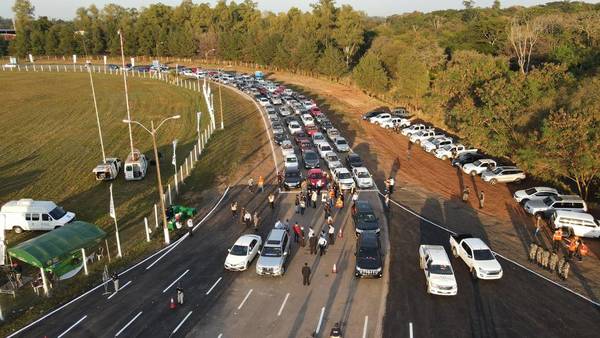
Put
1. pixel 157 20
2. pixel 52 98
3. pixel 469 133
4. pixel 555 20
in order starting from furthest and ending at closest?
pixel 157 20 → pixel 555 20 → pixel 52 98 → pixel 469 133

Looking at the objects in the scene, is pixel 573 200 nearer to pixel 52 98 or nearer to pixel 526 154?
pixel 526 154

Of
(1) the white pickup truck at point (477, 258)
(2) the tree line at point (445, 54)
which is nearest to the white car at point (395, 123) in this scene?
(2) the tree line at point (445, 54)

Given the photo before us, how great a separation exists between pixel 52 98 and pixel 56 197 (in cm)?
5082

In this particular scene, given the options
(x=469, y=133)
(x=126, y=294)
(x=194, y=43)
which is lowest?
(x=126, y=294)

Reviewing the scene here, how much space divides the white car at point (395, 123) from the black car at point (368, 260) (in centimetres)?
4067

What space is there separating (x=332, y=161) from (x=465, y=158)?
14.6 m

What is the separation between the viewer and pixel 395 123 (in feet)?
210

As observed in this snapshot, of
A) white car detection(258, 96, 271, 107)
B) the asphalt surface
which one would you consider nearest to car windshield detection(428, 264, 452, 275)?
the asphalt surface

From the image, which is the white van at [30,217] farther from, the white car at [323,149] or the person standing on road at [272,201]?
the white car at [323,149]

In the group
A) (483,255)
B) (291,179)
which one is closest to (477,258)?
(483,255)

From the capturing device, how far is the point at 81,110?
7038 cm

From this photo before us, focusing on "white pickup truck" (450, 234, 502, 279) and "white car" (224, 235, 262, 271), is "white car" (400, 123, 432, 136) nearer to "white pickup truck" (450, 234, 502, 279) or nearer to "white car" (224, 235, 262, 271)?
"white pickup truck" (450, 234, 502, 279)

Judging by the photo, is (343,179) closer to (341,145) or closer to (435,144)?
(341,145)

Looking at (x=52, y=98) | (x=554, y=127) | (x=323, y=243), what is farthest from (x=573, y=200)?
(x=52, y=98)
